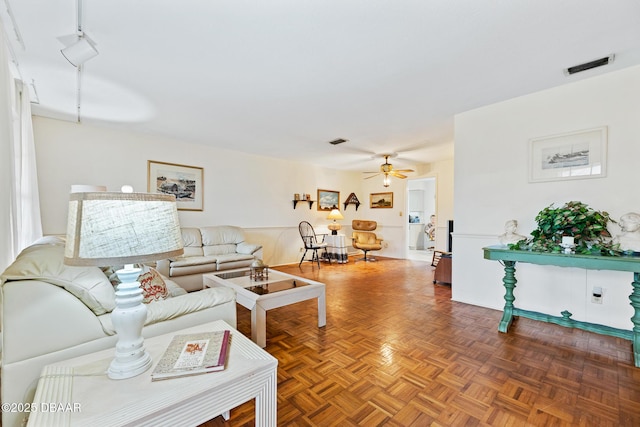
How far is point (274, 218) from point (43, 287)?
181 inches

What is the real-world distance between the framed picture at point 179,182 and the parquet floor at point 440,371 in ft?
7.91

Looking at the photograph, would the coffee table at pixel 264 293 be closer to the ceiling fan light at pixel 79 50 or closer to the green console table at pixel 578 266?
the green console table at pixel 578 266

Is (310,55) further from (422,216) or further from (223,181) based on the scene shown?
(422,216)

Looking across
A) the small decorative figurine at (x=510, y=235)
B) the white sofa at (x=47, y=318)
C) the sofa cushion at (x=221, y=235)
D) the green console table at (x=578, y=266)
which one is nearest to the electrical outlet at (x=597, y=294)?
the green console table at (x=578, y=266)

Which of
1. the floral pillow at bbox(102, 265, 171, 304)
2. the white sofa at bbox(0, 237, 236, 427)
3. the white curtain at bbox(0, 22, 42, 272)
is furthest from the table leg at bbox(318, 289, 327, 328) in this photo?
the white curtain at bbox(0, 22, 42, 272)

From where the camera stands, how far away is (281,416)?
1.42 m

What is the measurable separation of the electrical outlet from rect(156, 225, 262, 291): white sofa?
406cm

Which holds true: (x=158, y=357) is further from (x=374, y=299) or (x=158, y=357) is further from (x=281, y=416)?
(x=374, y=299)

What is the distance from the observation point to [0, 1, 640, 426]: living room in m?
2.36

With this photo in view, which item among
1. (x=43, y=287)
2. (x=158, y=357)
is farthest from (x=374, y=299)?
(x=43, y=287)

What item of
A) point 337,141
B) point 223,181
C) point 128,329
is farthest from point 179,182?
point 128,329

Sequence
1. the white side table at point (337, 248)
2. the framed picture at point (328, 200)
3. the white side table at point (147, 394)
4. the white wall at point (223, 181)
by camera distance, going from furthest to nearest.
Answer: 1. the framed picture at point (328, 200)
2. the white side table at point (337, 248)
3. the white wall at point (223, 181)
4. the white side table at point (147, 394)

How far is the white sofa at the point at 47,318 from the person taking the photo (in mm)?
1041

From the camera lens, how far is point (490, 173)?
120 inches
